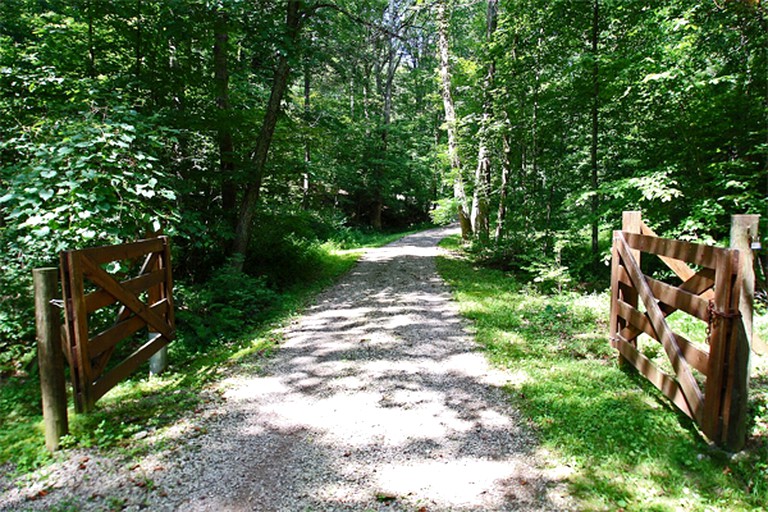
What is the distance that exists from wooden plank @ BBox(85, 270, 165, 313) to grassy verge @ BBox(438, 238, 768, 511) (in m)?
4.06

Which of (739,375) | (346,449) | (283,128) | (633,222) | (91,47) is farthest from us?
(283,128)

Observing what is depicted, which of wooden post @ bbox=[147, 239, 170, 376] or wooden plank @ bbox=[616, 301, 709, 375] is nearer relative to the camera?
wooden plank @ bbox=[616, 301, 709, 375]

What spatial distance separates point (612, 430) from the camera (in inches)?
137

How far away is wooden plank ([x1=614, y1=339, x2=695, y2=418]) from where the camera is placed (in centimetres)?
346

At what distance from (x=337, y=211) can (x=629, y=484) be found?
20362 mm

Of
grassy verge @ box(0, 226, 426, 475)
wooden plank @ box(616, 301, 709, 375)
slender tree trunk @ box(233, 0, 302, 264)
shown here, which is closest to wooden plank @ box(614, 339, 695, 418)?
wooden plank @ box(616, 301, 709, 375)

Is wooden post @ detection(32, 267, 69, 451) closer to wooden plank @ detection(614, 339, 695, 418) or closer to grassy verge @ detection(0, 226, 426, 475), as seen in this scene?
grassy verge @ detection(0, 226, 426, 475)

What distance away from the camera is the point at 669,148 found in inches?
324

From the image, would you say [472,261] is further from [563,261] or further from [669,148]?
[669,148]

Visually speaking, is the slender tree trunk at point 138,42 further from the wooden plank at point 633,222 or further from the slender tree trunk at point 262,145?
the wooden plank at point 633,222

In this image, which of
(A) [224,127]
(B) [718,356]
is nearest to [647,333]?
(B) [718,356]

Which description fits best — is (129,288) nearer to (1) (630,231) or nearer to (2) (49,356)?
(2) (49,356)

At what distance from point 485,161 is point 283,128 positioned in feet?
21.9

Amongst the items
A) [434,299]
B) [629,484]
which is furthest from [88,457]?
[434,299]
